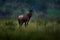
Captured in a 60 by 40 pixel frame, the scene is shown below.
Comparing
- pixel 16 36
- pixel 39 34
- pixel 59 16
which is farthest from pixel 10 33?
pixel 59 16

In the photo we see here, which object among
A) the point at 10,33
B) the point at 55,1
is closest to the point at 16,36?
the point at 10,33

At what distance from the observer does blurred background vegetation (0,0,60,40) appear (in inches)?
197

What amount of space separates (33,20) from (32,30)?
0.17 metres

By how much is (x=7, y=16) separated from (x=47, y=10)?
0.67 metres

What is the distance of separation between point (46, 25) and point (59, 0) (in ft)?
1.53

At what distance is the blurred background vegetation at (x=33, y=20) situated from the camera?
499cm

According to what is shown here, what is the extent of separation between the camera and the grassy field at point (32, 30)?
498 centimetres

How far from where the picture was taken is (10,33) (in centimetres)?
500

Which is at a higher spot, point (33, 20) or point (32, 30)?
point (33, 20)

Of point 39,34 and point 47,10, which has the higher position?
point 47,10

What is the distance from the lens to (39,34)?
4.99m

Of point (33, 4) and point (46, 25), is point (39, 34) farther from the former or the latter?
point (33, 4)

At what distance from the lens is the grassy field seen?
16.4 ft

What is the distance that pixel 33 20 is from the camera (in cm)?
506
